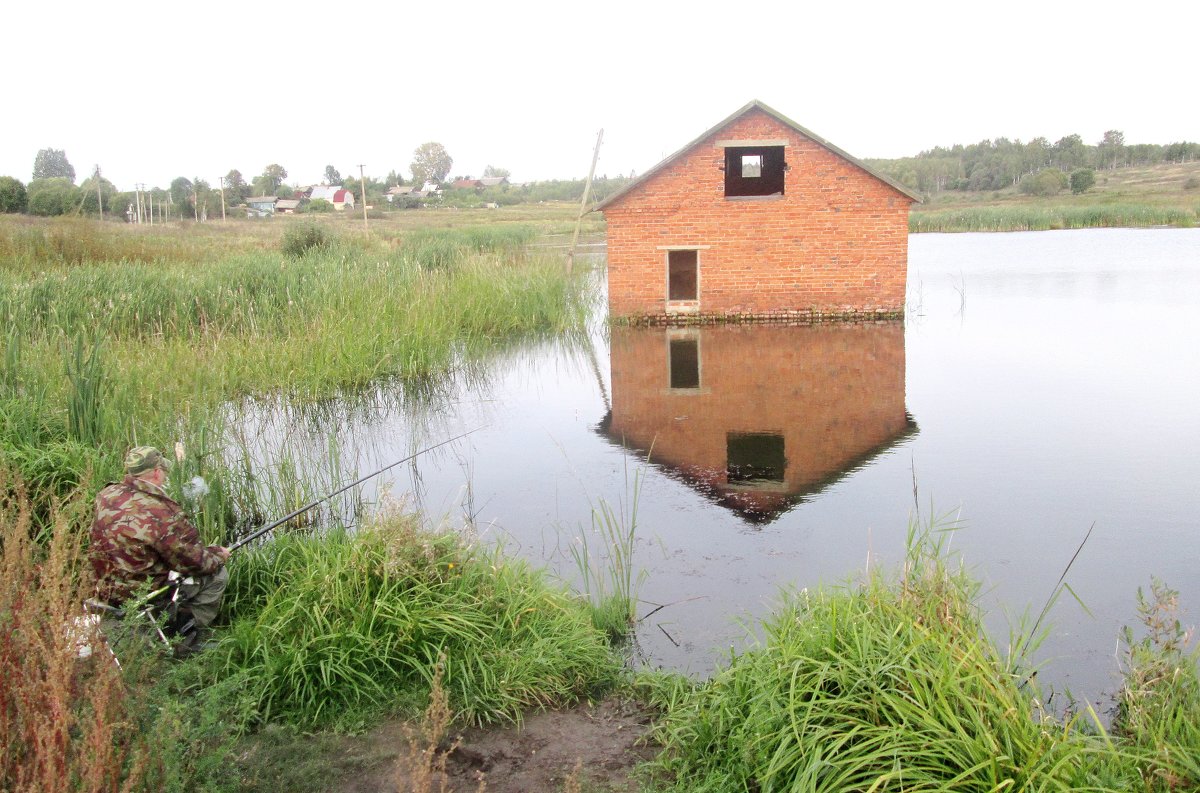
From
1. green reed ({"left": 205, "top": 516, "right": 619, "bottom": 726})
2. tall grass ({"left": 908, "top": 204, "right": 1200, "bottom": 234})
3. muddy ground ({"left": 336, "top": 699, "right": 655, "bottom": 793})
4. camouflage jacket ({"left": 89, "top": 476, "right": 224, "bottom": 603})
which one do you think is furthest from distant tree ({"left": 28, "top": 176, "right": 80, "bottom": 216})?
tall grass ({"left": 908, "top": 204, "right": 1200, "bottom": 234})

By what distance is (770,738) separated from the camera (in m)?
4.15

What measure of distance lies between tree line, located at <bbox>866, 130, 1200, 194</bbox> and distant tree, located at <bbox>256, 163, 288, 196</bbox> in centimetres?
6547

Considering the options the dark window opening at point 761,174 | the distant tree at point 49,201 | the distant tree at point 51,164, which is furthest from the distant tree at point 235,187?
the dark window opening at point 761,174

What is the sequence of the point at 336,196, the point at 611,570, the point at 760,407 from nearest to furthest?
the point at 611,570, the point at 760,407, the point at 336,196

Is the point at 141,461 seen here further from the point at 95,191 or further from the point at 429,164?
the point at 429,164

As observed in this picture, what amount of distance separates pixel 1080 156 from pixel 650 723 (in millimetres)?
105020

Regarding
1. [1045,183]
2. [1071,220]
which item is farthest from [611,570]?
[1045,183]

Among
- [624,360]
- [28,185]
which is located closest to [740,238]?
[624,360]

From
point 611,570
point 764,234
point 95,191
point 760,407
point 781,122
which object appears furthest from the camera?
point 95,191

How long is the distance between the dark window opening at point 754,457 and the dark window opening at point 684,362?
3026 millimetres

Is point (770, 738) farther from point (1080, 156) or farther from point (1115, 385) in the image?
point (1080, 156)

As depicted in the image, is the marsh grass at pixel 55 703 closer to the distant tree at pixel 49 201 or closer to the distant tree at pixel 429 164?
the distant tree at pixel 49 201

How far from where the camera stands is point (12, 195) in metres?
42.2

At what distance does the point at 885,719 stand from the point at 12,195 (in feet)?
158
